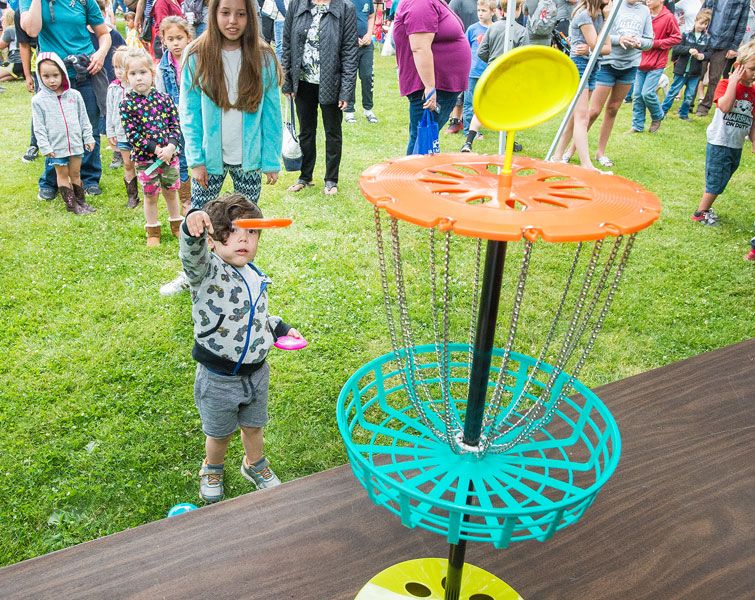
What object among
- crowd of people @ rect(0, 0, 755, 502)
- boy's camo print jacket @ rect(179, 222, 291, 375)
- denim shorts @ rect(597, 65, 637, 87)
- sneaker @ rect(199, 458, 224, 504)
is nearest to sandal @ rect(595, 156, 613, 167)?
crowd of people @ rect(0, 0, 755, 502)

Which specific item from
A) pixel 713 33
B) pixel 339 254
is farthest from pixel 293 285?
pixel 713 33

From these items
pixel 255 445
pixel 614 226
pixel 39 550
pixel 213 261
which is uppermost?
pixel 614 226

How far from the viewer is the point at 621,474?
1.62 meters

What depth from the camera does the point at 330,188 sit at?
489cm

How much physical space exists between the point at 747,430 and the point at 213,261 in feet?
5.18

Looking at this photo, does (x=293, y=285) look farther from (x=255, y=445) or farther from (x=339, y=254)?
(x=255, y=445)

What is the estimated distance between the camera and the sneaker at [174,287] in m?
3.33

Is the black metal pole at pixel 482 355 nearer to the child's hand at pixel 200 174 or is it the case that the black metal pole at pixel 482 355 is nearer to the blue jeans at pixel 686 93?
the child's hand at pixel 200 174

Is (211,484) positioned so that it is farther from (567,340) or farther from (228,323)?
(567,340)

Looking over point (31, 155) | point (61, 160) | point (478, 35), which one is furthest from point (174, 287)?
point (478, 35)

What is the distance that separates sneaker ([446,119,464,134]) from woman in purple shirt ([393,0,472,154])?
2.53m

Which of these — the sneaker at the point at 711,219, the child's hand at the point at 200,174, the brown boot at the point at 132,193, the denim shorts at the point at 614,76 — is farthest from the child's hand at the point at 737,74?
the brown boot at the point at 132,193

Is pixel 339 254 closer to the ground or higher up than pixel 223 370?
closer to the ground

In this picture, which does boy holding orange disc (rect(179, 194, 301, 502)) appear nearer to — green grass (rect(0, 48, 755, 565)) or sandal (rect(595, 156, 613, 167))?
green grass (rect(0, 48, 755, 565))
